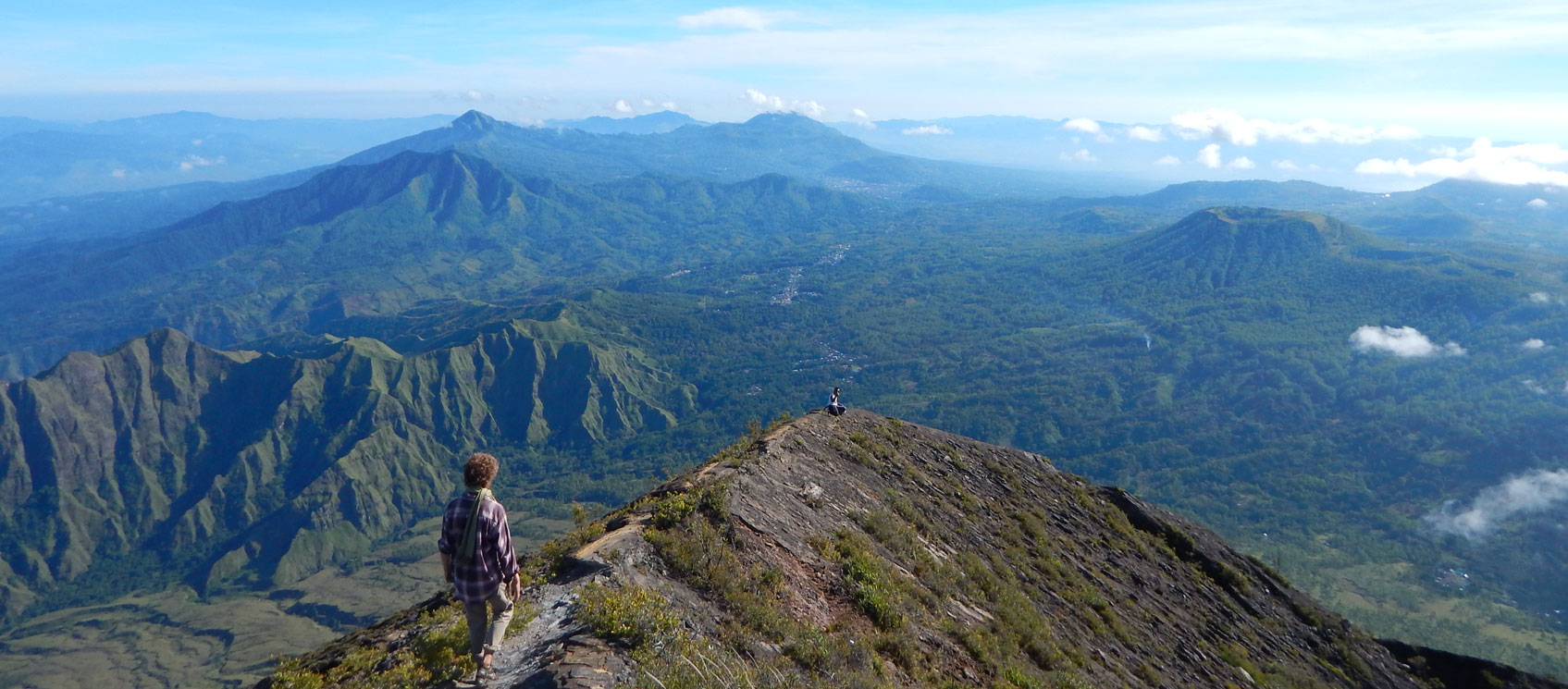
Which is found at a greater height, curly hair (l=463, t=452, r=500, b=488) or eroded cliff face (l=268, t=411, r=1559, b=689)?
curly hair (l=463, t=452, r=500, b=488)

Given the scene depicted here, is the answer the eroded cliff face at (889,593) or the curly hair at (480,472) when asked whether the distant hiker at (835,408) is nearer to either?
the eroded cliff face at (889,593)

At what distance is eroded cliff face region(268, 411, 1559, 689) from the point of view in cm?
1241

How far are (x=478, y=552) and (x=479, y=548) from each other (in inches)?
2.6

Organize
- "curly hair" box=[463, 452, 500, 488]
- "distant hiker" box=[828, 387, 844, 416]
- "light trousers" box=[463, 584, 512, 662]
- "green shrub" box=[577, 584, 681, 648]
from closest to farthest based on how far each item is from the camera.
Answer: "curly hair" box=[463, 452, 500, 488], "light trousers" box=[463, 584, 512, 662], "green shrub" box=[577, 584, 681, 648], "distant hiker" box=[828, 387, 844, 416]

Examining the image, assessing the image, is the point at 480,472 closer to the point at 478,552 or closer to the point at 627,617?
the point at 478,552

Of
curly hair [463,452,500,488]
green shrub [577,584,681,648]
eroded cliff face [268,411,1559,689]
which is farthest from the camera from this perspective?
eroded cliff face [268,411,1559,689]

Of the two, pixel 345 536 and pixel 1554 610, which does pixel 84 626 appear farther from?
pixel 1554 610

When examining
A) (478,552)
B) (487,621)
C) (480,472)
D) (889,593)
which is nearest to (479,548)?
(478,552)

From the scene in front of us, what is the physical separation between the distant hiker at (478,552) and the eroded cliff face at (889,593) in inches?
39.2

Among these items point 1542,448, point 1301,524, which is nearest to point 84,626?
point 1301,524

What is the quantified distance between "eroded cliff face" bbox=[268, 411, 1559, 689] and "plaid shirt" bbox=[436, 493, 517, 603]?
4.99 feet

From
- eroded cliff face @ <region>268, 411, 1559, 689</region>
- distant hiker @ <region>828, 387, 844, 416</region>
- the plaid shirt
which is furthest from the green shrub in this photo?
distant hiker @ <region>828, 387, 844, 416</region>

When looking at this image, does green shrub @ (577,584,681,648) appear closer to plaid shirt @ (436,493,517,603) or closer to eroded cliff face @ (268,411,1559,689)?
eroded cliff face @ (268,411,1559,689)

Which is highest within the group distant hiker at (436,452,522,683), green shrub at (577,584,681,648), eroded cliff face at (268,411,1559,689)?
distant hiker at (436,452,522,683)
